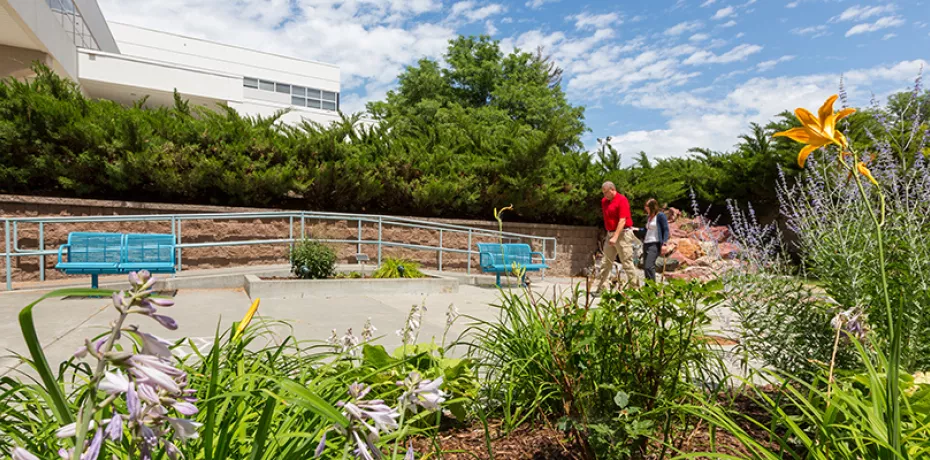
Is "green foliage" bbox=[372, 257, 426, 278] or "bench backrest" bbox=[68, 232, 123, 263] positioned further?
"green foliage" bbox=[372, 257, 426, 278]

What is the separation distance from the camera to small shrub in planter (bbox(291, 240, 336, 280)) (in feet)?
26.7

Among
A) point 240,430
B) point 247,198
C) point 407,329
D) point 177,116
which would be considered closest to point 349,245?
point 247,198

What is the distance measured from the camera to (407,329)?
8.36 feet

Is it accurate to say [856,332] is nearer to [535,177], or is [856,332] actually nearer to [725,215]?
[535,177]

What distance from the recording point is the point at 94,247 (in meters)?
7.44

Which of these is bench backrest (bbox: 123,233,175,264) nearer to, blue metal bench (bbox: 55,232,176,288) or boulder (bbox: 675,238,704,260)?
blue metal bench (bbox: 55,232,176,288)

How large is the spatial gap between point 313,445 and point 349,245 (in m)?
10.5

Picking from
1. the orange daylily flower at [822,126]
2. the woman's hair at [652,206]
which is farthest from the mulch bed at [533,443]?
the woman's hair at [652,206]

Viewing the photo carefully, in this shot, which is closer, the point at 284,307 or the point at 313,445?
the point at 313,445

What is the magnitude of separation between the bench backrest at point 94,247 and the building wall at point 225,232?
2.50 meters

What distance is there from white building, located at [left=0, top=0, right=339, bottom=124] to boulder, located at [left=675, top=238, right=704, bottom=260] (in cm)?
1164

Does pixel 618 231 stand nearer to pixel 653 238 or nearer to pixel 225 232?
pixel 653 238

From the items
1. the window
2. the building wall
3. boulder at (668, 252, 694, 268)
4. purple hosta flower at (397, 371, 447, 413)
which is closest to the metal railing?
the building wall

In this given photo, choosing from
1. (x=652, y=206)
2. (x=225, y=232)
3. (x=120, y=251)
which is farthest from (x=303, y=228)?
(x=652, y=206)
